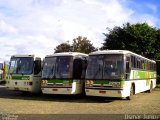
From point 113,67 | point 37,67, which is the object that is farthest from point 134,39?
point 113,67

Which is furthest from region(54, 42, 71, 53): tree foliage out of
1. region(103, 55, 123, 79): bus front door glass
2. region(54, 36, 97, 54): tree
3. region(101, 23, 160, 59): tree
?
region(103, 55, 123, 79): bus front door glass

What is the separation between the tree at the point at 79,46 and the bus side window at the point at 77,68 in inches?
1360

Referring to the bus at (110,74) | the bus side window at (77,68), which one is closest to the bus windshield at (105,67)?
the bus at (110,74)

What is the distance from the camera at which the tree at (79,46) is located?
5647cm

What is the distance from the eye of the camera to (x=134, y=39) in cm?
4497

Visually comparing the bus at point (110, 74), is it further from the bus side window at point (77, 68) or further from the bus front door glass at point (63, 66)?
the bus front door glass at point (63, 66)

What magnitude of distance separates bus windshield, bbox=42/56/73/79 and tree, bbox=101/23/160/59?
911 inches

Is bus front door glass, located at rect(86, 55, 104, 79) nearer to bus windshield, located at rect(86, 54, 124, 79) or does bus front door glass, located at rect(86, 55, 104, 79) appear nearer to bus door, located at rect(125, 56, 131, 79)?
bus windshield, located at rect(86, 54, 124, 79)

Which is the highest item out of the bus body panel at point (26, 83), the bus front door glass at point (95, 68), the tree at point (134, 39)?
the tree at point (134, 39)

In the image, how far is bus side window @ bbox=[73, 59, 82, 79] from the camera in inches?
824

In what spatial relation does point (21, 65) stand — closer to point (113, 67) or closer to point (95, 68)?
point (95, 68)

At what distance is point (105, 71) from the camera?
63.5 ft

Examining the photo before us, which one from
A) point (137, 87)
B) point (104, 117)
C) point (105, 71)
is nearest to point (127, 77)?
point (105, 71)

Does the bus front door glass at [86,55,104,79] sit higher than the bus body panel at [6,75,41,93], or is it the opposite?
the bus front door glass at [86,55,104,79]
